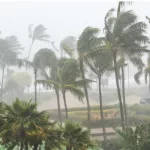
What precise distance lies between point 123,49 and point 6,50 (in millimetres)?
43584

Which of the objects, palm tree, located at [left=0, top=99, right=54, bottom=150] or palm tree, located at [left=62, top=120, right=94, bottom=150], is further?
palm tree, located at [left=62, top=120, right=94, bottom=150]

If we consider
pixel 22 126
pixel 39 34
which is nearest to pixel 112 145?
pixel 22 126

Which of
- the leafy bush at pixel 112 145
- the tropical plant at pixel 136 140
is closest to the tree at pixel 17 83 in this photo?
the leafy bush at pixel 112 145

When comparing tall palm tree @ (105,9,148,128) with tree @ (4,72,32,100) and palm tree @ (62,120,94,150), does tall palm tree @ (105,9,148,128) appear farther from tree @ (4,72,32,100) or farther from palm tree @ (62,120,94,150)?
tree @ (4,72,32,100)

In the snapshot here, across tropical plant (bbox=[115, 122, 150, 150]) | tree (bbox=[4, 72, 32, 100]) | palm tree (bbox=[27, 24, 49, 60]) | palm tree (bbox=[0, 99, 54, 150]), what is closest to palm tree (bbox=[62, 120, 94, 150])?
palm tree (bbox=[0, 99, 54, 150])

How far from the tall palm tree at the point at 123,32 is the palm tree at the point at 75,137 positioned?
42.0 ft

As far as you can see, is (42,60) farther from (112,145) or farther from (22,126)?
(22,126)

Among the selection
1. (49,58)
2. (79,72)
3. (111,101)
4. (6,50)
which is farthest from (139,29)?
(111,101)

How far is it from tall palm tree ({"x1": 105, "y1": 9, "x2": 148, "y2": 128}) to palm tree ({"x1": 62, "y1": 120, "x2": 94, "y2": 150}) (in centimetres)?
1279

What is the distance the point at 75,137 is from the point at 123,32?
47.2 feet

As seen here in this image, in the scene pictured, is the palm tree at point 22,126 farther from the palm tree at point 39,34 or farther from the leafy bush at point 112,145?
the palm tree at point 39,34

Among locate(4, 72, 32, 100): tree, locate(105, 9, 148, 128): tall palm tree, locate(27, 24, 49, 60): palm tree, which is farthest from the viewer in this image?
locate(27, 24, 49, 60): palm tree

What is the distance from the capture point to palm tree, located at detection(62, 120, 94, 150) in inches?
359

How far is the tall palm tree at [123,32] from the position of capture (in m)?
21.9
